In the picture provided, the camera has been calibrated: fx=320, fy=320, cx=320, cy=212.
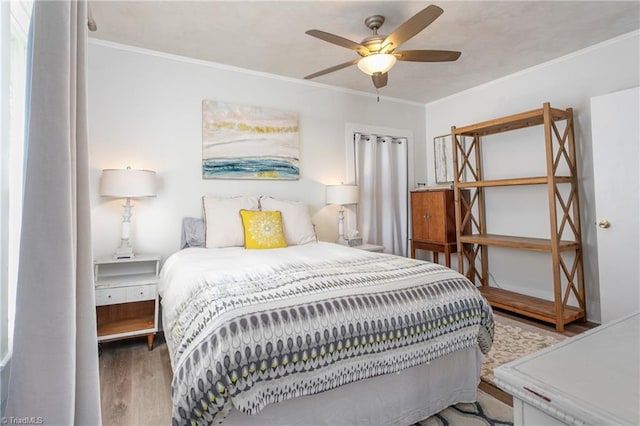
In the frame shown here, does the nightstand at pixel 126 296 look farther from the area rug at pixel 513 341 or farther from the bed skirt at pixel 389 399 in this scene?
the area rug at pixel 513 341

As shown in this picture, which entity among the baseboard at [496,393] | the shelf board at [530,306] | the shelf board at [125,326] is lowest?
the baseboard at [496,393]

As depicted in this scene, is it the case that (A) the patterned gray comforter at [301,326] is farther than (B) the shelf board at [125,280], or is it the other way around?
(B) the shelf board at [125,280]

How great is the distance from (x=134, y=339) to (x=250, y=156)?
201 centimetres

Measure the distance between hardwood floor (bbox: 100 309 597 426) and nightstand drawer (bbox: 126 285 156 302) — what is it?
1.40ft

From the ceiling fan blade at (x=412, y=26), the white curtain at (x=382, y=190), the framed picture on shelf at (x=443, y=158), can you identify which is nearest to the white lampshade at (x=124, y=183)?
the ceiling fan blade at (x=412, y=26)

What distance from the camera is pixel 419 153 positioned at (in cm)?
470

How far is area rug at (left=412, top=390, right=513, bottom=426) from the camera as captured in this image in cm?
165

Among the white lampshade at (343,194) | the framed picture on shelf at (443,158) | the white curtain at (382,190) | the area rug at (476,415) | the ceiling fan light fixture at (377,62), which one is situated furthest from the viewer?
the framed picture on shelf at (443,158)

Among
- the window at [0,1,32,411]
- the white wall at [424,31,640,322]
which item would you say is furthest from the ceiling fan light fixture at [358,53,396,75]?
the white wall at [424,31,640,322]

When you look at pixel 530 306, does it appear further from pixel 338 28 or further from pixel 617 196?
pixel 338 28

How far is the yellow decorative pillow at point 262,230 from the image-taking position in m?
2.81

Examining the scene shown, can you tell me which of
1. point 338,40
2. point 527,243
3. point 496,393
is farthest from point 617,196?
point 338,40

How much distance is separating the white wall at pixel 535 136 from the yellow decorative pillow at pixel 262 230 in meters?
2.72

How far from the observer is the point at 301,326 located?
1290mm
